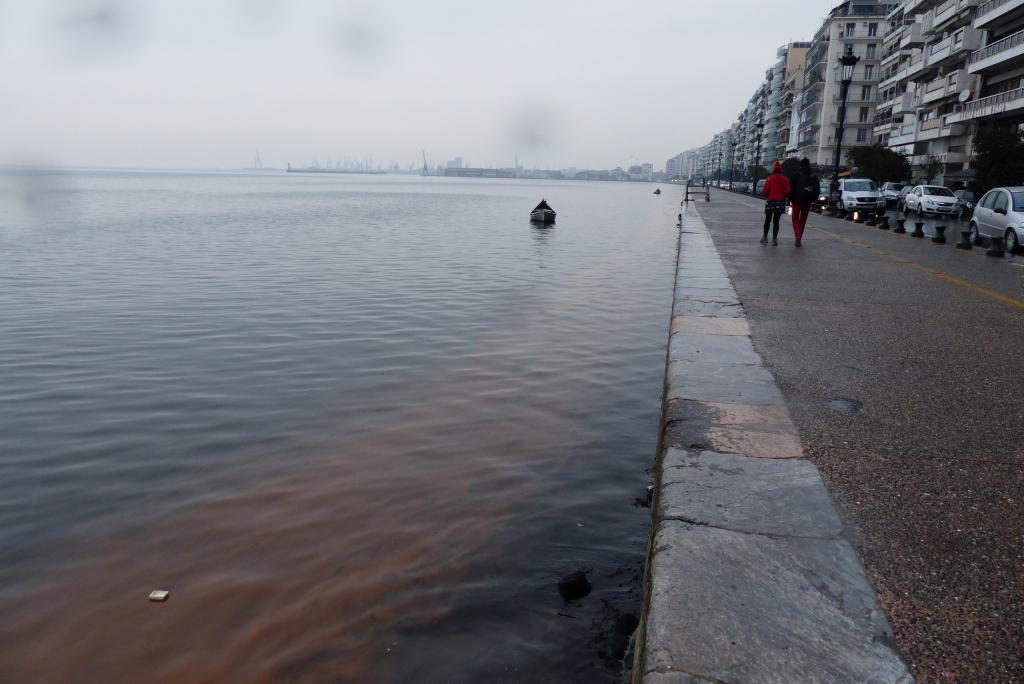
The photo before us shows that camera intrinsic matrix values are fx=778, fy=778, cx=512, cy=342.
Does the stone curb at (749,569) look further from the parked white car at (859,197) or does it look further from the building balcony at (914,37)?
the building balcony at (914,37)

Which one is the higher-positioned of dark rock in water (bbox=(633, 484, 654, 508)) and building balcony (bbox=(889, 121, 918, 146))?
building balcony (bbox=(889, 121, 918, 146))

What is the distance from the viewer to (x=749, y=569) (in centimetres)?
271

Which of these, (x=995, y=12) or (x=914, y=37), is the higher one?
(x=914, y=37)

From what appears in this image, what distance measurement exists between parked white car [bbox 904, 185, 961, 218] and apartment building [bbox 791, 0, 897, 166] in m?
52.9

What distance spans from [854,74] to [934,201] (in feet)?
197

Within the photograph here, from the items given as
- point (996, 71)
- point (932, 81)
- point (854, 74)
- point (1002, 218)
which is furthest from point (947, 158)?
point (854, 74)

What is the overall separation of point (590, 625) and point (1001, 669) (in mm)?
1815

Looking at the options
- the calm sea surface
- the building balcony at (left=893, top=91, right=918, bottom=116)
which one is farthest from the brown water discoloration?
the building balcony at (left=893, top=91, right=918, bottom=116)

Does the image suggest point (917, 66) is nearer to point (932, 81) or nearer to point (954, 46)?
point (932, 81)

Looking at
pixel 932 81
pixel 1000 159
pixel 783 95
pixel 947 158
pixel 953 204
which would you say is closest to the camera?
pixel 1000 159

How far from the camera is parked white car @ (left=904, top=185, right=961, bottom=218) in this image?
103 ft

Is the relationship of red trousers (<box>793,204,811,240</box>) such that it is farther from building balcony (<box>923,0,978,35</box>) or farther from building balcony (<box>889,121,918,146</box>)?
building balcony (<box>889,121,918,146</box>)

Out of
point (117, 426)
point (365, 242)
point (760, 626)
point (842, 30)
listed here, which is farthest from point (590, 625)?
point (842, 30)

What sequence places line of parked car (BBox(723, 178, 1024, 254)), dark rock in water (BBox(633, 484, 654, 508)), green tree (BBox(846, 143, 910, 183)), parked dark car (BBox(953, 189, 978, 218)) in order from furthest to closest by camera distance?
green tree (BBox(846, 143, 910, 183)) → parked dark car (BBox(953, 189, 978, 218)) → line of parked car (BBox(723, 178, 1024, 254)) → dark rock in water (BBox(633, 484, 654, 508))
